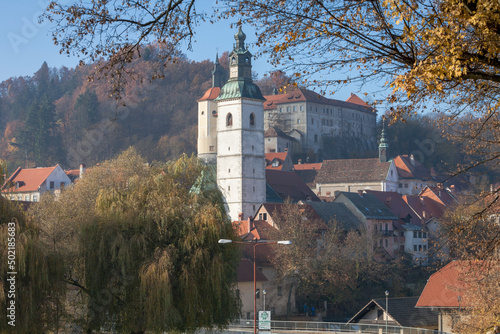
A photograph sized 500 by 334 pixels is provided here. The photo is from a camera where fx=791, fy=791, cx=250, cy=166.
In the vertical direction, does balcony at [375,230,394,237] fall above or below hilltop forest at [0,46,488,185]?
below

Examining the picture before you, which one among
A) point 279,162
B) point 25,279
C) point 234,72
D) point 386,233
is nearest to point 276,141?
point 279,162

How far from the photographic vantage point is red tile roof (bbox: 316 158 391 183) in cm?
11512

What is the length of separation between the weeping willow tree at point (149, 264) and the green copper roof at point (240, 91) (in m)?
60.4

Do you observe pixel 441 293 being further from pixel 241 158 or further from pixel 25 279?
pixel 241 158

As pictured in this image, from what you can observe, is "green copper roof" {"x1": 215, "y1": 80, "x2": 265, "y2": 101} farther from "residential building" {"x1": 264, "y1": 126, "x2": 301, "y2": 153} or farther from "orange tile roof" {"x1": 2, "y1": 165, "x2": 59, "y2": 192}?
"residential building" {"x1": 264, "y1": 126, "x2": 301, "y2": 153}

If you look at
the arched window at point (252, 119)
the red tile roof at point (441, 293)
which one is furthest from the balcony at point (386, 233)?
the red tile roof at point (441, 293)

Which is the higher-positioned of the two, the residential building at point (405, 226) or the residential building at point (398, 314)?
the residential building at point (405, 226)

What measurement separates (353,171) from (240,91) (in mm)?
32264

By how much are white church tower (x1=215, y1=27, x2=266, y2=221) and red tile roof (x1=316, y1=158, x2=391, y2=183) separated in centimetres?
2811

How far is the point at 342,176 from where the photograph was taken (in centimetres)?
11550

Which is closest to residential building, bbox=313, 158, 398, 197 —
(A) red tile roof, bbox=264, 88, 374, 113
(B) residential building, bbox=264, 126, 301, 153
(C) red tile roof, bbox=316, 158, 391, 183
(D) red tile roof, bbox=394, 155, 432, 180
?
(C) red tile roof, bbox=316, 158, 391, 183

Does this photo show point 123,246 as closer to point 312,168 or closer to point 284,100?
point 312,168

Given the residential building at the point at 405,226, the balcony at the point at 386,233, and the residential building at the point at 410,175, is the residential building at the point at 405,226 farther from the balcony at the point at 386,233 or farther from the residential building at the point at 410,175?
the residential building at the point at 410,175

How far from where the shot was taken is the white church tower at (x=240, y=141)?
284 feet
